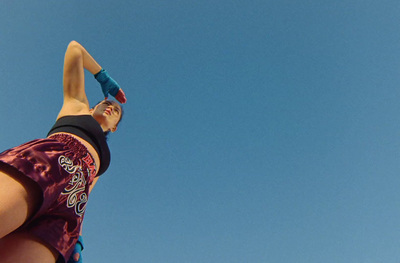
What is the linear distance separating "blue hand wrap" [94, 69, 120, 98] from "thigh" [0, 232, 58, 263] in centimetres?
221

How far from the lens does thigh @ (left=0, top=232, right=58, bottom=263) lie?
5.17 feet

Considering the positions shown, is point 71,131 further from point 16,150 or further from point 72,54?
Result: point 72,54

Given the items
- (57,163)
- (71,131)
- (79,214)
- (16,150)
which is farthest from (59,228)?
(71,131)

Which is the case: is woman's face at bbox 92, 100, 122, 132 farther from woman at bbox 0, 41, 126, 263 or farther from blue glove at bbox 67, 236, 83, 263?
blue glove at bbox 67, 236, 83, 263

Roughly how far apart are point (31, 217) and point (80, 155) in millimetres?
664

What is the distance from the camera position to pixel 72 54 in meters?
2.80

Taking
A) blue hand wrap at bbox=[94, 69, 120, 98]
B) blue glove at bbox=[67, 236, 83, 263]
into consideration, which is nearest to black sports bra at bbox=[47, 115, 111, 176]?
blue glove at bbox=[67, 236, 83, 263]

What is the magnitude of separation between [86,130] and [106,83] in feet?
3.94

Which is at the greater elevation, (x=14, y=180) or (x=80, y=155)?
(x=80, y=155)

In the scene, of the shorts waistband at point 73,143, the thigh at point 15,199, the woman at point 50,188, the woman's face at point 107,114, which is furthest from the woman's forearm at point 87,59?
the thigh at point 15,199

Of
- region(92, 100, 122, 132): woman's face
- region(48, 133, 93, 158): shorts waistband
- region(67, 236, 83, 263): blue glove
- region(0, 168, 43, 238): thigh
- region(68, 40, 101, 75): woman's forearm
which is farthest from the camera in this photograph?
region(92, 100, 122, 132): woman's face

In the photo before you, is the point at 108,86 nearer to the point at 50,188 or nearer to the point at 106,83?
the point at 106,83

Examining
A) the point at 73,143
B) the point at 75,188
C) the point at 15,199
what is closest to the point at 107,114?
the point at 73,143

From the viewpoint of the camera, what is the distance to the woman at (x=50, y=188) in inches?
60.1
